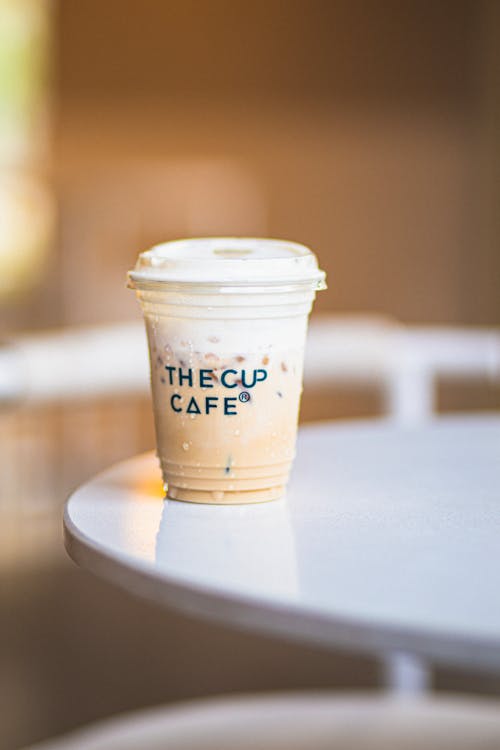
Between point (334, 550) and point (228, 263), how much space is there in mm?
201

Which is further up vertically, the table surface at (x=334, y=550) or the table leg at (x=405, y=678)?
the table surface at (x=334, y=550)

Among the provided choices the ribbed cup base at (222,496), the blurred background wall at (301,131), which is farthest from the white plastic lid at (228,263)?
the blurred background wall at (301,131)

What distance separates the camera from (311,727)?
3.35 feet

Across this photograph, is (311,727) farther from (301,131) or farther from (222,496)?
(301,131)

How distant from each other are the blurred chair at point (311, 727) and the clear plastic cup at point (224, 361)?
32cm

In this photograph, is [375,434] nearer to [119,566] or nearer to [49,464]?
[119,566]

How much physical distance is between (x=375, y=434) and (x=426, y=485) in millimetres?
213

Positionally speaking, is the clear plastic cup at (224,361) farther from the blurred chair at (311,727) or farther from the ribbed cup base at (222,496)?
the blurred chair at (311,727)

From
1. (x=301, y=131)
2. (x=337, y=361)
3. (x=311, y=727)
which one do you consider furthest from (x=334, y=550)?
(x=301, y=131)

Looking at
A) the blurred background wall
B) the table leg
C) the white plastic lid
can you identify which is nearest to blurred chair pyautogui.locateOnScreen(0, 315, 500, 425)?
the table leg

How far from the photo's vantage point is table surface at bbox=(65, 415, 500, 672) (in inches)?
20.4

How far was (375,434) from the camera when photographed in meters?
1.04

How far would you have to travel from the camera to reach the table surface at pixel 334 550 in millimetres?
519

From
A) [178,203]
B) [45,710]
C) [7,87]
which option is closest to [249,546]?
[45,710]
